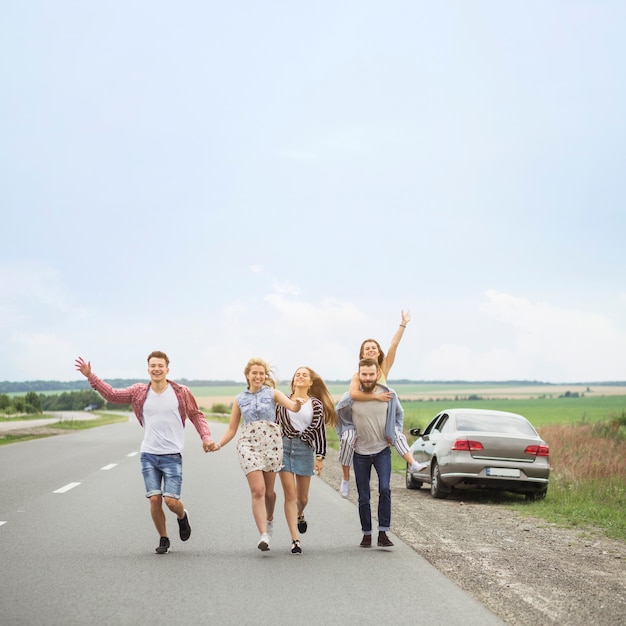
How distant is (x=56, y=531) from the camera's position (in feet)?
31.0

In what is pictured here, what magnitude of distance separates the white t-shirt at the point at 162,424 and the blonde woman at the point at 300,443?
94 centimetres

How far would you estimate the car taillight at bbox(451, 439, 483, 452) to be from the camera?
13.4m

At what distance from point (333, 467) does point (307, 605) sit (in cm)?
1468

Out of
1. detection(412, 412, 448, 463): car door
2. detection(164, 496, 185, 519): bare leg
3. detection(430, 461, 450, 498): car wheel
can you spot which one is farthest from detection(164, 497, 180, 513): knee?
detection(412, 412, 448, 463): car door

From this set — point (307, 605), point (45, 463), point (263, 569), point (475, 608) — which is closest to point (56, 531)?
point (263, 569)

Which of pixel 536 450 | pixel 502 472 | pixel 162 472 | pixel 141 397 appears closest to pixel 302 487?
pixel 162 472

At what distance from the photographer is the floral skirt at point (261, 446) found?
7953 mm

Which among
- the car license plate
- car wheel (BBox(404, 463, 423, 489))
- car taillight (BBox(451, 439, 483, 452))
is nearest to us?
the car license plate

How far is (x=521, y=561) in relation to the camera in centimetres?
817

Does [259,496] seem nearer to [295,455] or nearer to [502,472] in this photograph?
[295,455]

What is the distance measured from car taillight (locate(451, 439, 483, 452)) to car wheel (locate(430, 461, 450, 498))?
0.54 meters

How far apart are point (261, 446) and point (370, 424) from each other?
1134 mm

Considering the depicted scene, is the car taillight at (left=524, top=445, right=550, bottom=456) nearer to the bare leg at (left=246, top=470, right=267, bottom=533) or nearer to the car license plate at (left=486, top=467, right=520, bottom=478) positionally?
the car license plate at (left=486, top=467, right=520, bottom=478)

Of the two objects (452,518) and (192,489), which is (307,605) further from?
(192,489)
